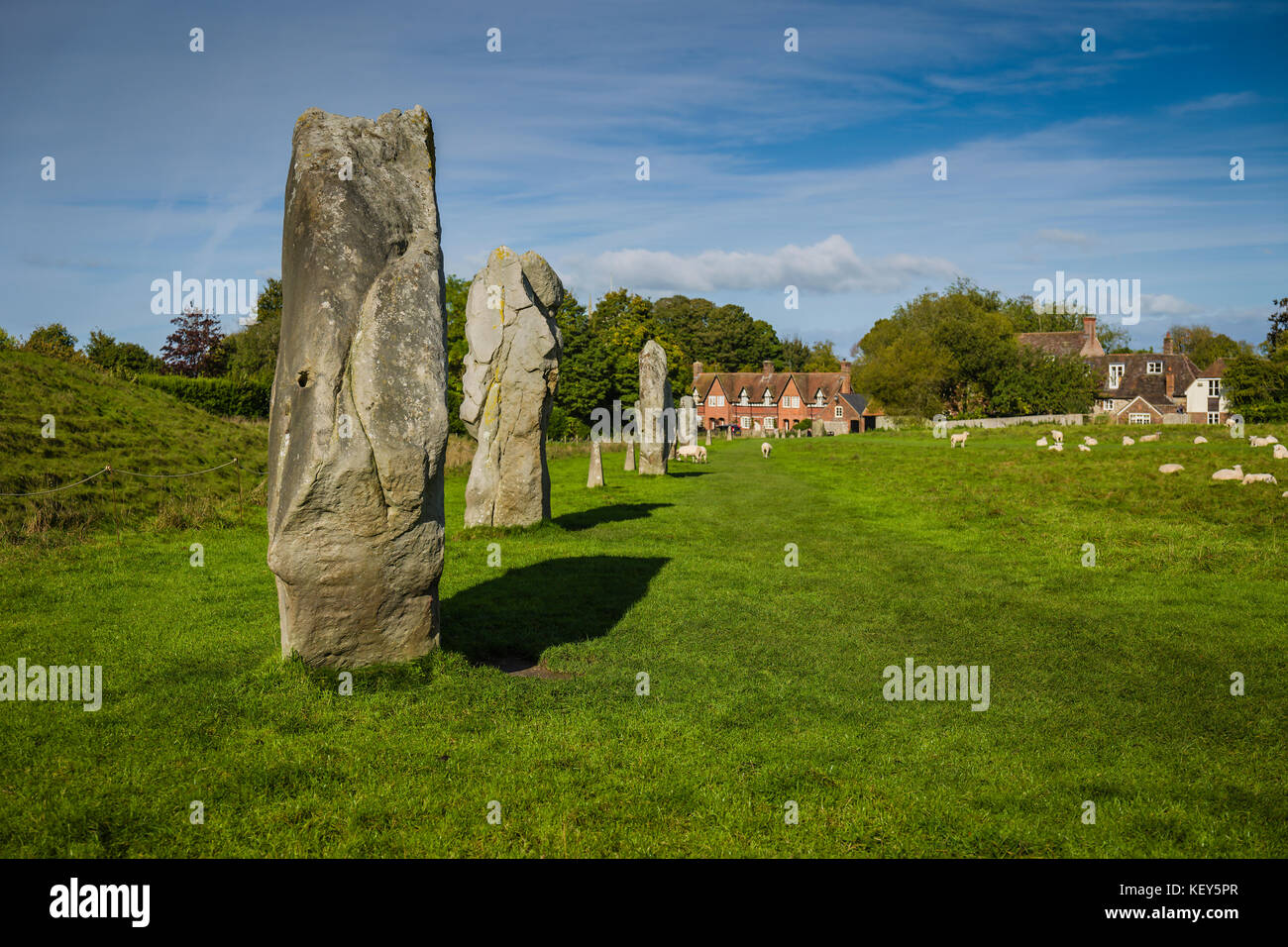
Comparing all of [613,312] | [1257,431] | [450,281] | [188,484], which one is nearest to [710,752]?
[188,484]

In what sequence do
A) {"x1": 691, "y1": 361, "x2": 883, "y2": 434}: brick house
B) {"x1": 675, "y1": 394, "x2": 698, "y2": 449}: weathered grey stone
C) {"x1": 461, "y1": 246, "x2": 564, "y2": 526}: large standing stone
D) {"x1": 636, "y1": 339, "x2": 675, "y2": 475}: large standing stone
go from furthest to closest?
{"x1": 691, "y1": 361, "x2": 883, "y2": 434}: brick house → {"x1": 675, "y1": 394, "x2": 698, "y2": 449}: weathered grey stone → {"x1": 636, "y1": 339, "x2": 675, "y2": 475}: large standing stone → {"x1": 461, "y1": 246, "x2": 564, "y2": 526}: large standing stone

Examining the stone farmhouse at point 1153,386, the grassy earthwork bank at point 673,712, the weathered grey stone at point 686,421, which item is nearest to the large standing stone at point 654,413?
the weathered grey stone at point 686,421

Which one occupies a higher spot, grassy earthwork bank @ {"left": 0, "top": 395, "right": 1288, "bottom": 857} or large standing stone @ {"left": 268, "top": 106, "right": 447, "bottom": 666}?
large standing stone @ {"left": 268, "top": 106, "right": 447, "bottom": 666}

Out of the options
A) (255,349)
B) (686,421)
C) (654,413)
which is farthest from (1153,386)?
(255,349)

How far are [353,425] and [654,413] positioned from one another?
24331 mm

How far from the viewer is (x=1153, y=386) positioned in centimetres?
8331

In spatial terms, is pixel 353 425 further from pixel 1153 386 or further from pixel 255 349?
pixel 1153 386

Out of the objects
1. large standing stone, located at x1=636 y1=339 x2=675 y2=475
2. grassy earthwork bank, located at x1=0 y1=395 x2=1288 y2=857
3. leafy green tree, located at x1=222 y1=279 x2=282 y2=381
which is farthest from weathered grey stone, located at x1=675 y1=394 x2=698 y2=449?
grassy earthwork bank, located at x1=0 y1=395 x2=1288 y2=857

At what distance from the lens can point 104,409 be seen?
23.5 meters

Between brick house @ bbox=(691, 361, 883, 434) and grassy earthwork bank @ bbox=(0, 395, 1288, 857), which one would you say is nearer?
grassy earthwork bank @ bbox=(0, 395, 1288, 857)

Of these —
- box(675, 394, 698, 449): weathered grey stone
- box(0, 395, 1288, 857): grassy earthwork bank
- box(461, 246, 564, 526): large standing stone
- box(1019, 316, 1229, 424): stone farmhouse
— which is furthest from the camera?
box(1019, 316, 1229, 424): stone farmhouse

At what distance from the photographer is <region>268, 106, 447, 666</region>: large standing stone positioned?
7.26m

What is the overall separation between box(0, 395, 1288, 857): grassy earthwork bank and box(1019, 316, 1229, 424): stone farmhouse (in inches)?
2867

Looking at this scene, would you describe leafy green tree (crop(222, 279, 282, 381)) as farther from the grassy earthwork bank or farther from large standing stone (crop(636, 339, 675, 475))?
the grassy earthwork bank
